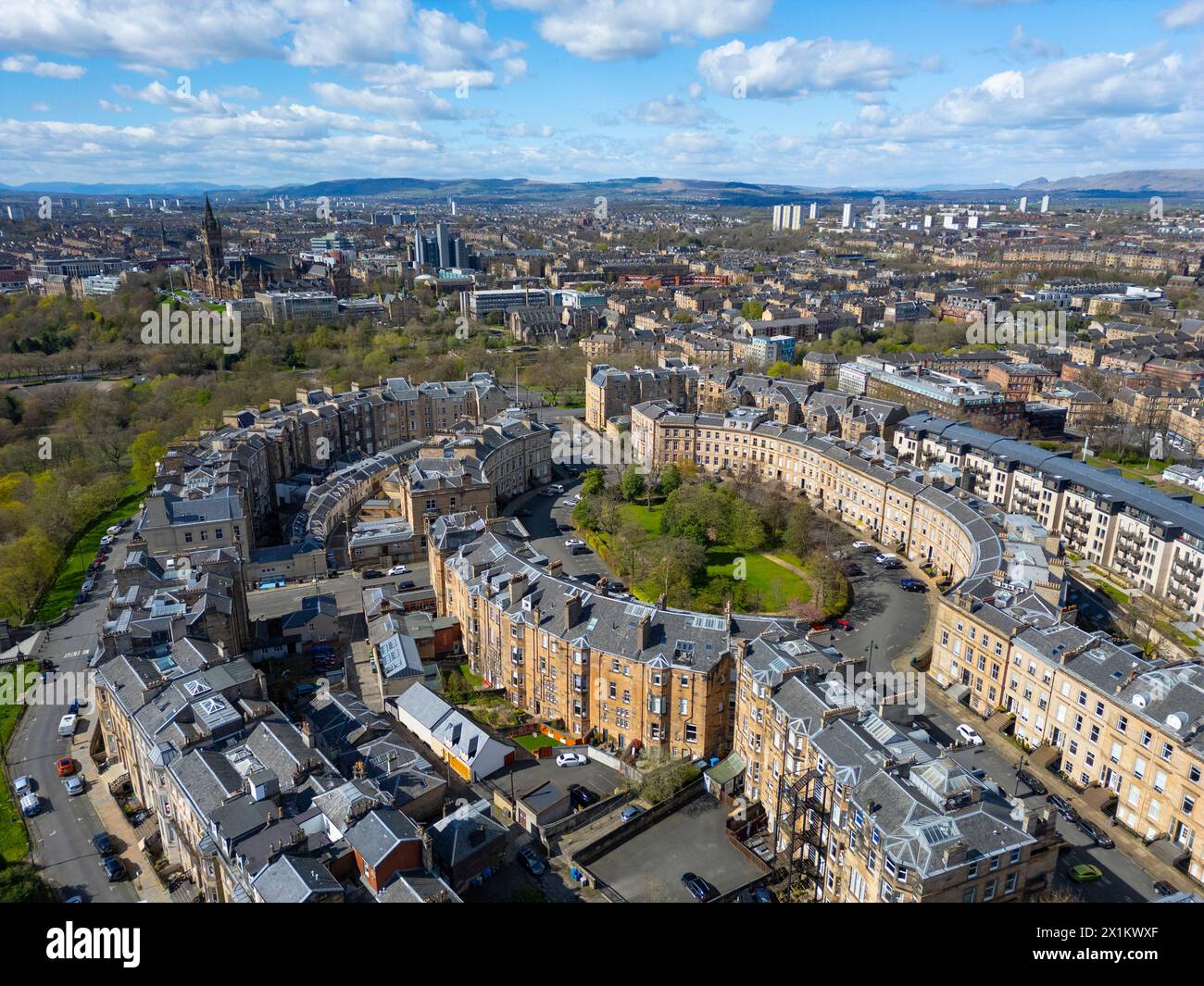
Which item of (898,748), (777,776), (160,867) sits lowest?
(160,867)

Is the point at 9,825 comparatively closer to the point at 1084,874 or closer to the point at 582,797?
the point at 582,797

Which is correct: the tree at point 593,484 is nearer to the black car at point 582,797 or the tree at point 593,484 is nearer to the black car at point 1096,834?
the black car at point 582,797

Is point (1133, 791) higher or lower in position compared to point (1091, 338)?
lower

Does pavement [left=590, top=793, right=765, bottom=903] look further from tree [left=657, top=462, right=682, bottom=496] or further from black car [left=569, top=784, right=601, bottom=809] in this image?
tree [left=657, top=462, right=682, bottom=496]

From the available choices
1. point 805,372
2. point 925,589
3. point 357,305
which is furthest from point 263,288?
point 925,589

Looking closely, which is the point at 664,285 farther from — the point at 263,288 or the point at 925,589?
the point at 925,589

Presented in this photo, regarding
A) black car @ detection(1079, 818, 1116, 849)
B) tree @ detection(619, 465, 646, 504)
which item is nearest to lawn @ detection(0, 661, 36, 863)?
black car @ detection(1079, 818, 1116, 849)

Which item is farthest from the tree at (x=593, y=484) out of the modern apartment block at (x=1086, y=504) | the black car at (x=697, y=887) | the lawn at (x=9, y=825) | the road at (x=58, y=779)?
the lawn at (x=9, y=825)
